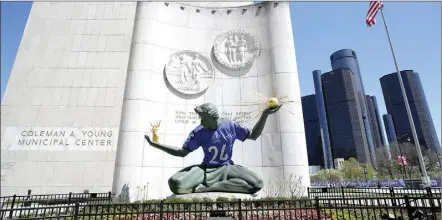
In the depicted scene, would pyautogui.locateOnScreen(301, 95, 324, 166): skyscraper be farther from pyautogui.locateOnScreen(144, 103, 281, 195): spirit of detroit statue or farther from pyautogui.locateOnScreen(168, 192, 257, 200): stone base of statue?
pyautogui.locateOnScreen(168, 192, 257, 200): stone base of statue

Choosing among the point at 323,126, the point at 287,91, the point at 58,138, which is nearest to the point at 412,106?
the point at 287,91

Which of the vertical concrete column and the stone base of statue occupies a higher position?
the vertical concrete column

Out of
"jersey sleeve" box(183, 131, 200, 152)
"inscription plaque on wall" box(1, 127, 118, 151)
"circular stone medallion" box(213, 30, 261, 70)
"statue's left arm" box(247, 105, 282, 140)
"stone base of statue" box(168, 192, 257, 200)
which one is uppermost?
"circular stone medallion" box(213, 30, 261, 70)

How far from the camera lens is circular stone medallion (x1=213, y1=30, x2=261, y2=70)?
13.1 m

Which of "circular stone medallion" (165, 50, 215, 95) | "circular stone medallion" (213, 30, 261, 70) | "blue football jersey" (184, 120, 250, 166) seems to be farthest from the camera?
"circular stone medallion" (213, 30, 261, 70)

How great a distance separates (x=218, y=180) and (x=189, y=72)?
6.57m

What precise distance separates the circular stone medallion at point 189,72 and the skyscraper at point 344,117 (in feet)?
313

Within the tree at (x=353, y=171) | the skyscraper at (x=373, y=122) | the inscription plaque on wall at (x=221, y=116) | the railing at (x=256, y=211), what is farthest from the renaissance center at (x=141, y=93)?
the skyscraper at (x=373, y=122)

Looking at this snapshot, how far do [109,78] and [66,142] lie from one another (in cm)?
463

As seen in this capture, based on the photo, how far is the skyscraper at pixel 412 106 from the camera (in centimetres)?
5931

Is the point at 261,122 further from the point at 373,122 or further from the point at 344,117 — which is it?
the point at 373,122

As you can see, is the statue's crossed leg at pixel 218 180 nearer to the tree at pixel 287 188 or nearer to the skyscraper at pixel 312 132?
the tree at pixel 287 188

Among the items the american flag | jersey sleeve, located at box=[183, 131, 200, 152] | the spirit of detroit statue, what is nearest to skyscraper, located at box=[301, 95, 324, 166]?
the american flag

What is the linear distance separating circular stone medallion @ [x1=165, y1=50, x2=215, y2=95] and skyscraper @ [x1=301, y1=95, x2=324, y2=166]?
110380 millimetres
